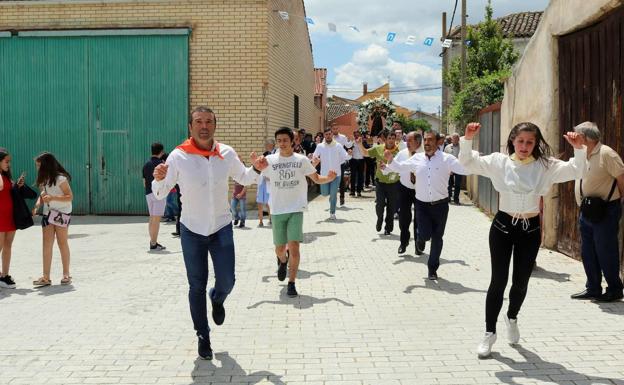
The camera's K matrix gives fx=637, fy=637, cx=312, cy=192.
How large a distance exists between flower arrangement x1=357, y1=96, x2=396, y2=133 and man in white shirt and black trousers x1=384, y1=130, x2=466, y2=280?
17928mm

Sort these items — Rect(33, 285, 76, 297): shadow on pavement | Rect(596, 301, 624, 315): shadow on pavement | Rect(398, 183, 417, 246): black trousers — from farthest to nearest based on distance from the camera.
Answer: Rect(398, 183, 417, 246): black trousers, Rect(33, 285, 76, 297): shadow on pavement, Rect(596, 301, 624, 315): shadow on pavement

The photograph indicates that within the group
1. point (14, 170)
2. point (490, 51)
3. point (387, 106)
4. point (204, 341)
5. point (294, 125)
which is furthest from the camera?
point (490, 51)

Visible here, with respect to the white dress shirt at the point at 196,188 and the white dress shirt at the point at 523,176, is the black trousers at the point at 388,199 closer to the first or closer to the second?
the white dress shirt at the point at 523,176

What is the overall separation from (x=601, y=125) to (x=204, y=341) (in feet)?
18.4

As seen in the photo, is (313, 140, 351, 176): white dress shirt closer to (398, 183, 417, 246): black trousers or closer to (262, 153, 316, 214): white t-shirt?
(398, 183, 417, 246): black trousers

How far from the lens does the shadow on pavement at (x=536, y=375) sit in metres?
4.47

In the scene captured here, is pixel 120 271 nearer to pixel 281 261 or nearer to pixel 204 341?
pixel 281 261

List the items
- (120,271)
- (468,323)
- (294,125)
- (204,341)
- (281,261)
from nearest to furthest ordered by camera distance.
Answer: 1. (204,341)
2. (468,323)
3. (281,261)
4. (120,271)
5. (294,125)

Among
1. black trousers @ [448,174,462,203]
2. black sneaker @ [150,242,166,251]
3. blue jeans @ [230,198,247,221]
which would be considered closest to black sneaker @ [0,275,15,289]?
black sneaker @ [150,242,166,251]

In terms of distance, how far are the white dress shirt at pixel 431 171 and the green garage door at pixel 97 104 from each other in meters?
7.71

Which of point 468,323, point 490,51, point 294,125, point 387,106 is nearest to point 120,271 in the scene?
point 468,323

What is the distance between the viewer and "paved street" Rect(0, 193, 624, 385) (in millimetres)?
4699

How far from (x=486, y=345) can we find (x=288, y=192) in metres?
2.96

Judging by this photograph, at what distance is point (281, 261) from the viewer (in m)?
7.39
